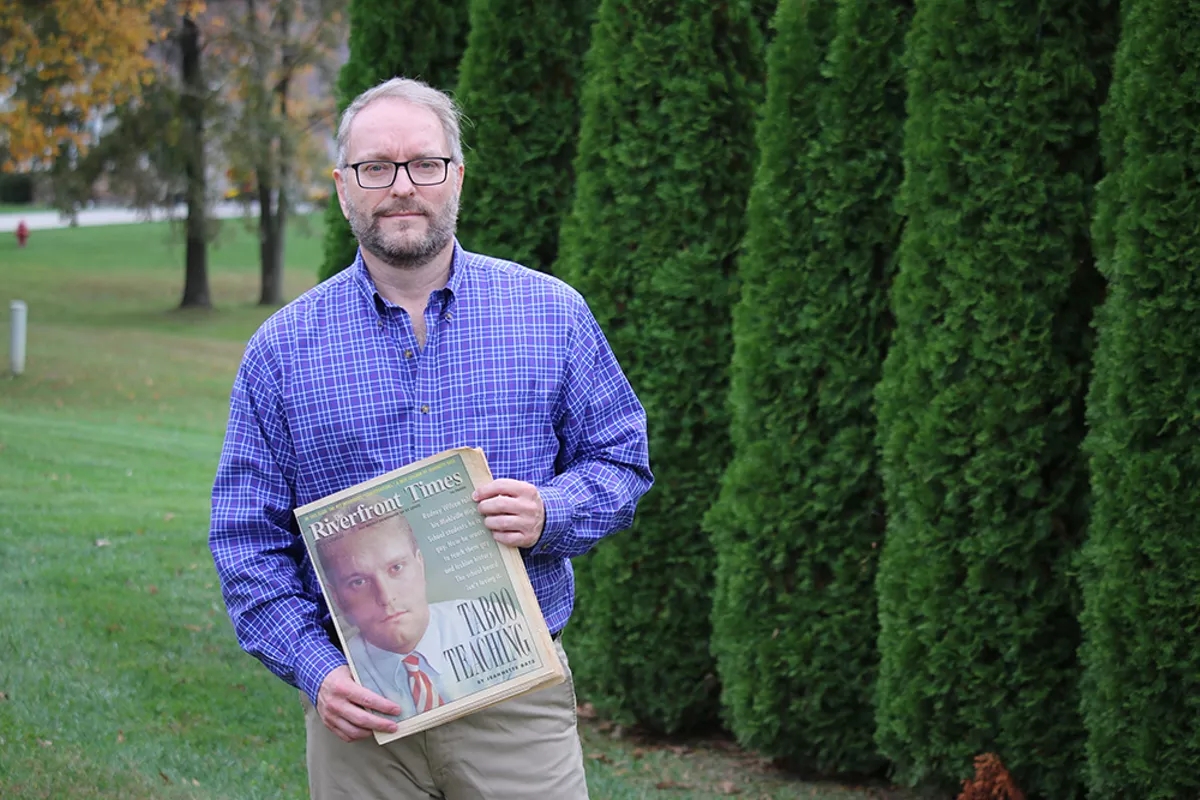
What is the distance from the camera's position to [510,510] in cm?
264

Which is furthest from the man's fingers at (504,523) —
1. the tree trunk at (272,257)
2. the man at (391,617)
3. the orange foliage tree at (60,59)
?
the tree trunk at (272,257)

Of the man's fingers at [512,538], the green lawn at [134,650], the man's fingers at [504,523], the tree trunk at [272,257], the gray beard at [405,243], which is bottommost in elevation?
the tree trunk at [272,257]

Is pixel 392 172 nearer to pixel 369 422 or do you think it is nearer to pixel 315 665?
pixel 369 422

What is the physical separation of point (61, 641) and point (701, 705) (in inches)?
128

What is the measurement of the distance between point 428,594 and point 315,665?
266 mm

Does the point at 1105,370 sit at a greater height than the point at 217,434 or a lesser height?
greater

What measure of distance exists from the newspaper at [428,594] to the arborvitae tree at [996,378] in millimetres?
2658

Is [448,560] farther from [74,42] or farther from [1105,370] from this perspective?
[74,42]

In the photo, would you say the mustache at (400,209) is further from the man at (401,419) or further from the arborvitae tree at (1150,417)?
the arborvitae tree at (1150,417)

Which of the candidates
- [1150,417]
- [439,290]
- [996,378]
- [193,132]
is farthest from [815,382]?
[193,132]

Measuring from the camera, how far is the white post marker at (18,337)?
18.7m

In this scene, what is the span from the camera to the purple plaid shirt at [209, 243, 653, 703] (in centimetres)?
274

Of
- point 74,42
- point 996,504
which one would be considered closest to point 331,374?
point 996,504

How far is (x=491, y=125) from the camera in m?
6.49
